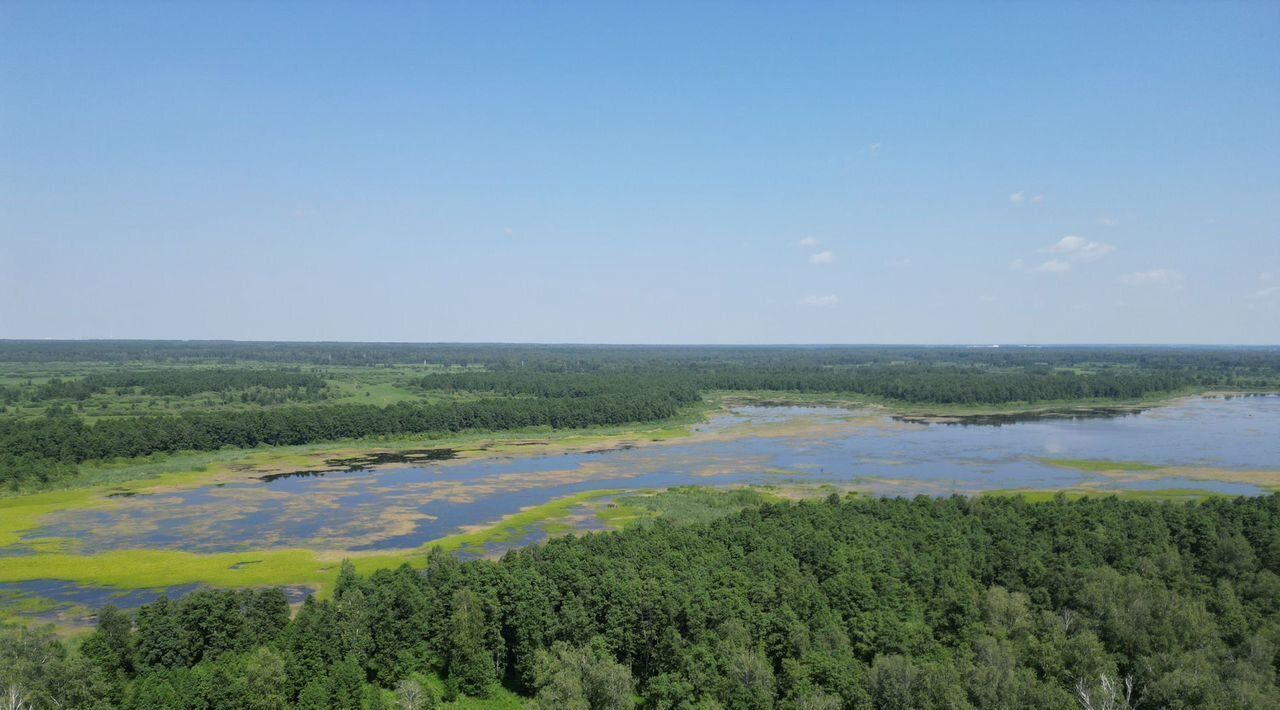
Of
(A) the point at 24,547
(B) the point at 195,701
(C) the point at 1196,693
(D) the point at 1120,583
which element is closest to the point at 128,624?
(B) the point at 195,701

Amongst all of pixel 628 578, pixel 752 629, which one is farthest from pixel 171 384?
pixel 752 629

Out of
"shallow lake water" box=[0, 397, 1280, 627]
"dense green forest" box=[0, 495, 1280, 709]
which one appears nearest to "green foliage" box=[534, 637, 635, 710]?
"dense green forest" box=[0, 495, 1280, 709]

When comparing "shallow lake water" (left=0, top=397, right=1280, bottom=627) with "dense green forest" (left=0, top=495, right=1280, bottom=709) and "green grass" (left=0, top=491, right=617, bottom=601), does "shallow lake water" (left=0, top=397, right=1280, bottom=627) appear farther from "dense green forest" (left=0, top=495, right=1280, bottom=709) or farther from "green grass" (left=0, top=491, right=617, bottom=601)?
"dense green forest" (left=0, top=495, right=1280, bottom=709)

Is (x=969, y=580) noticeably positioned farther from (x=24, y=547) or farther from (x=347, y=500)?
(x=24, y=547)

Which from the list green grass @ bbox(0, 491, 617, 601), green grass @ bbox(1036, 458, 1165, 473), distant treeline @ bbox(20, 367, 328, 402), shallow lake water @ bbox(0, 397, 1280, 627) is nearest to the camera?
green grass @ bbox(0, 491, 617, 601)

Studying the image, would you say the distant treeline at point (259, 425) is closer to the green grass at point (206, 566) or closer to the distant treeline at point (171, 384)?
the green grass at point (206, 566)

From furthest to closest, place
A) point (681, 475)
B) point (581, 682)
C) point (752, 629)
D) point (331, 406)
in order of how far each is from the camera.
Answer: point (331, 406) < point (681, 475) < point (752, 629) < point (581, 682)

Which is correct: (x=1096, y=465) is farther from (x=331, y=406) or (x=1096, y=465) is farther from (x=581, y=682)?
(x=331, y=406)
